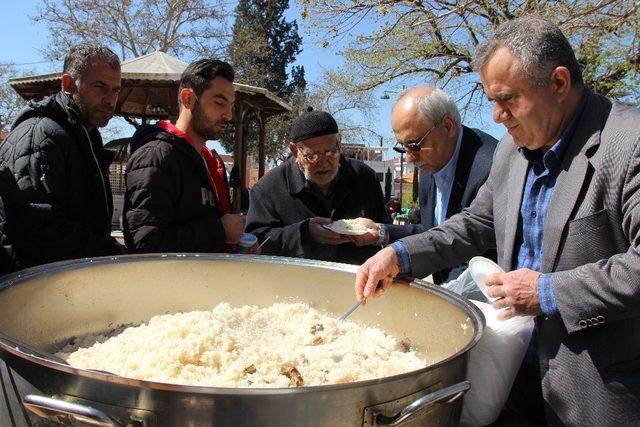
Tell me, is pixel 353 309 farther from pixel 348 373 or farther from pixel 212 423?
pixel 212 423

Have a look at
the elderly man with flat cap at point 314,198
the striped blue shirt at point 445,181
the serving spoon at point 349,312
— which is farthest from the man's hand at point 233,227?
the striped blue shirt at point 445,181

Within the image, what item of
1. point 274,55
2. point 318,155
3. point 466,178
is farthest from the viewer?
point 274,55

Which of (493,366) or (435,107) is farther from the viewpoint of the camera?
(435,107)

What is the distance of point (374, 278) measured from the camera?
143cm

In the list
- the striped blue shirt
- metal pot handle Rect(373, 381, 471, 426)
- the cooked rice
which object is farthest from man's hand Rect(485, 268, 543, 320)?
the striped blue shirt

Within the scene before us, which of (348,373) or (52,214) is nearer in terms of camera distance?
(348,373)

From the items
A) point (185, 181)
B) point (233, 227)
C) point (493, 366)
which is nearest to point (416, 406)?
point (493, 366)

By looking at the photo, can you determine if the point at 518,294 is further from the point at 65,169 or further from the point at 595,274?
the point at 65,169

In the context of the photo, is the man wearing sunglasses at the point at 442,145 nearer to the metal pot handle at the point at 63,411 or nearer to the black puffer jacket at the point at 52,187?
the black puffer jacket at the point at 52,187

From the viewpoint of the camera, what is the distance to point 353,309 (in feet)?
4.97

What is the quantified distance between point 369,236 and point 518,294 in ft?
4.16

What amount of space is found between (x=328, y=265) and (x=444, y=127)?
1079 mm

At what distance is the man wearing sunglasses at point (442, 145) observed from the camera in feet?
7.42

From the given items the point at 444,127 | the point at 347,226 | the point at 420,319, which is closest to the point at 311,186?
the point at 347,226
